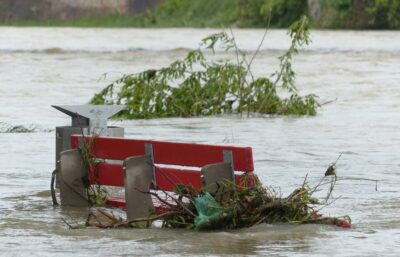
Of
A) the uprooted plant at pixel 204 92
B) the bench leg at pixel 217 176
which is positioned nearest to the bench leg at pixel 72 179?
the bench leg at pixel 217 176

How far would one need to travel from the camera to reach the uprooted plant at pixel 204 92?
19141mm

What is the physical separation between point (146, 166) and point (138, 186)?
15cm

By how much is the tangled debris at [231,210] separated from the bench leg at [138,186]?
95 millimetres

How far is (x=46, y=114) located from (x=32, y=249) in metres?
12.4

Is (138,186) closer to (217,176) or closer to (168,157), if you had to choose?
(168,157)

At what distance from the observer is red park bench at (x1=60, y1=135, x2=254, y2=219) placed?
912 cm

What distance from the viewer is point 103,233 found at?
30.3 ft

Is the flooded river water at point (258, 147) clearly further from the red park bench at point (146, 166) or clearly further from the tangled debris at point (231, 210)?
the red park bench at point (146, 166)

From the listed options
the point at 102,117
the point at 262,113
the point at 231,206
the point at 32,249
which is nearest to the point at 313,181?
the point at 102,117

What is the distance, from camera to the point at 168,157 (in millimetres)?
9539

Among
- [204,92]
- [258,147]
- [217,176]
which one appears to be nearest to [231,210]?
[217,176]

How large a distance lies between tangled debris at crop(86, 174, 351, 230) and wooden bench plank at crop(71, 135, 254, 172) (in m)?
0.15

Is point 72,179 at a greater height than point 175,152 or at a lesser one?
lesser

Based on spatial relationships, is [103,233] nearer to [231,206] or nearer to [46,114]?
[231,206]
